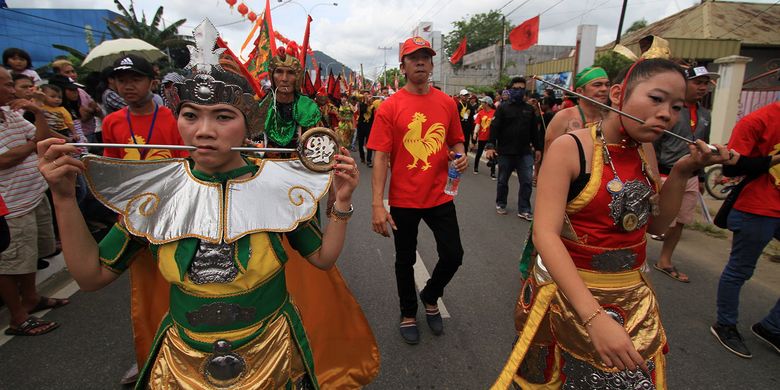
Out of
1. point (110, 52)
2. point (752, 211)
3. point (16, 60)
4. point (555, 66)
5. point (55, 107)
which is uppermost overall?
point (555, 66)

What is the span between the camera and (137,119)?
3.01 meters

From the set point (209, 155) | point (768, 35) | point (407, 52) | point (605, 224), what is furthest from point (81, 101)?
point (768, 35)

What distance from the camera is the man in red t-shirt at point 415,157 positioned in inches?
107

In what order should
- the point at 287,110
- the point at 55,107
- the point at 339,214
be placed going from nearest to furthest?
1. the point at 339,214
2. the point at 287,110
3. the point at 55,107

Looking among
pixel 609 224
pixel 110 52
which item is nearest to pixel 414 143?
pixel 609 224

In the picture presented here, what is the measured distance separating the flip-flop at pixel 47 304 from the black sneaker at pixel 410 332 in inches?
116

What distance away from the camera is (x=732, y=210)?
2852 millimetres

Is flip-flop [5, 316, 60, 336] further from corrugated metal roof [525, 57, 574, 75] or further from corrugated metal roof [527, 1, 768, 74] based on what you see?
Answer: corrugated metal roof [525, 57, 574, 75]

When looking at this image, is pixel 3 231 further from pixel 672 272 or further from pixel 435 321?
pixel 672 272

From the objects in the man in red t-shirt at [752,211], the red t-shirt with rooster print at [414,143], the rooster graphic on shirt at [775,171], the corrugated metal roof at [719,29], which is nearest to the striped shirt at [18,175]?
the red t-shirt with rooster print at [414,143]

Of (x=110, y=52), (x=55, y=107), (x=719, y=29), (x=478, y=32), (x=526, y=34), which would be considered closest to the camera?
(x=55, y=107)

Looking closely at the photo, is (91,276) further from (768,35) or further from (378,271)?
(768,35)

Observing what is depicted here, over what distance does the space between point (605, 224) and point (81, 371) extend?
3227mm

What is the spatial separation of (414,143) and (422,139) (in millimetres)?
61
